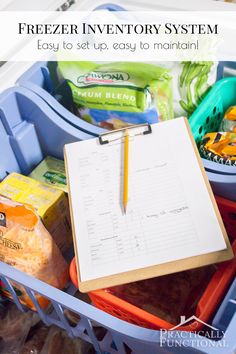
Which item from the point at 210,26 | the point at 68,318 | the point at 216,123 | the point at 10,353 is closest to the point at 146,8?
the point at 210,26

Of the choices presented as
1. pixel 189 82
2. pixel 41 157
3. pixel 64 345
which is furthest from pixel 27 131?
pixel 64 345

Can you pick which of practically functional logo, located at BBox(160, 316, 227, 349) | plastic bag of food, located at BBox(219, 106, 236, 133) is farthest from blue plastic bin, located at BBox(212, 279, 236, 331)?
plastic bag of food, located at BBox(219, 106, 236, 133)

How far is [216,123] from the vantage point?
0.83 metres

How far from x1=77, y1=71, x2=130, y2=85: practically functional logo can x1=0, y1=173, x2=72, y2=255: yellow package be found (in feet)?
0.70

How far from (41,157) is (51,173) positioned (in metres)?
0.07

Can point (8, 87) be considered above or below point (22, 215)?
above

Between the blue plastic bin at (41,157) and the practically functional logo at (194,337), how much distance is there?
0.04m

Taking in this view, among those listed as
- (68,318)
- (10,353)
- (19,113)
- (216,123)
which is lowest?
(10,353)

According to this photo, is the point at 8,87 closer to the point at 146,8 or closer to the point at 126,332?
the point at 146,8

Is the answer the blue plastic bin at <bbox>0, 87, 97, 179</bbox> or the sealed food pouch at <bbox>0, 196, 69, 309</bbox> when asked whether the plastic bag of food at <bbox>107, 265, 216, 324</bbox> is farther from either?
the blue plastic bin at <bbox>0, 87, 97, 179</bbox>

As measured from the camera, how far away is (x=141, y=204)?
0.62m

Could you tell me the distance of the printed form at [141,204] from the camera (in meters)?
0.57

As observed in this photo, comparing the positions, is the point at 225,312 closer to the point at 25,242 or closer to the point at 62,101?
the point at 25,242

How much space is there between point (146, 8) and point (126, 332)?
26.3 inches
